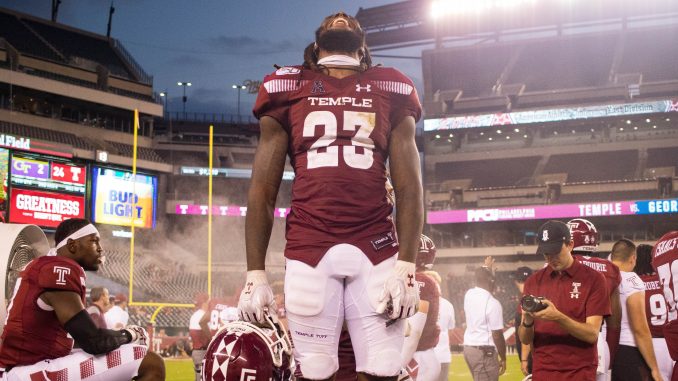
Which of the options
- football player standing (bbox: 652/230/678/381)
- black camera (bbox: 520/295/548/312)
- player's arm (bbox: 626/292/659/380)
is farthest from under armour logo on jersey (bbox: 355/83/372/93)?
player's arm (bbox: 626/292/659/380)

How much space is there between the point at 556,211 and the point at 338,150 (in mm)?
39277

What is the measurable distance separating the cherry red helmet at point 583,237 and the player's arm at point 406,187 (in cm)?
296

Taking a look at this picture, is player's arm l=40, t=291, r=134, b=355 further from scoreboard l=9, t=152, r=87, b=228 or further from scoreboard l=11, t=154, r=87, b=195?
scoreboard l=11, t=154, r=87, b=195

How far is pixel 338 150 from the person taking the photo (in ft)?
11.0

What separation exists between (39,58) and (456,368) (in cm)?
2973

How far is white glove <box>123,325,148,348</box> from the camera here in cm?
486

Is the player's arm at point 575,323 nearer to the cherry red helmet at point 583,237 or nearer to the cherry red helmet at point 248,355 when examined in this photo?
the cherry red helmet at point 583,237

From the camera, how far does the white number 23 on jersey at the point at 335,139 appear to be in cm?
335

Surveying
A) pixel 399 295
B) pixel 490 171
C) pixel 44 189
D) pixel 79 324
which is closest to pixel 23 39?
pixel 44 189

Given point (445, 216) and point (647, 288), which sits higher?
point (445, 216)

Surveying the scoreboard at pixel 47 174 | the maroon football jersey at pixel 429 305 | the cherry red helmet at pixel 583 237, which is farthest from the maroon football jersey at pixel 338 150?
the scoreboard at pixel 47 174

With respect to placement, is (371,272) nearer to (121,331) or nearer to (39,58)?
(121,331)

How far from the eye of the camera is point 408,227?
3350mm

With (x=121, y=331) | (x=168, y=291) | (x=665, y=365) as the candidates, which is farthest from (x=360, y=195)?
(x=168, y=291)
